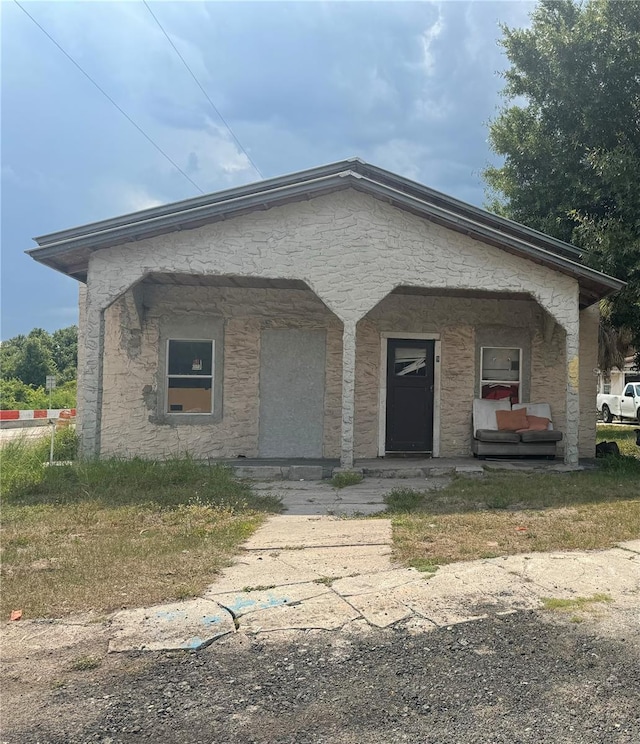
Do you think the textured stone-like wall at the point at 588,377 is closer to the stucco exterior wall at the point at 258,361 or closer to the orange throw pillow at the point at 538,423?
the stucco exterior wall at the point at 258,361

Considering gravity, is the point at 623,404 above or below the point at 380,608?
above

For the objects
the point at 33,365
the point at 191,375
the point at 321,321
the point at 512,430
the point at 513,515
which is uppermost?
the point at 33,365

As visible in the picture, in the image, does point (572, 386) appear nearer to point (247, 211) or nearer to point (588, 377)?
point (588, 377)

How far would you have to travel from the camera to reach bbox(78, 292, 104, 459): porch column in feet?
28.1

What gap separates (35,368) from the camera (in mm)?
38812

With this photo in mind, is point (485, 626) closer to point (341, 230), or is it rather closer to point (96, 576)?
point (96, 576)

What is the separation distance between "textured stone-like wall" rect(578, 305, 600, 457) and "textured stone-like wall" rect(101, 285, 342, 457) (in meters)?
4.91

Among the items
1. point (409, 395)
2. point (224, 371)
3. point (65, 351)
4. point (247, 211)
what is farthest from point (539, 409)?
point (65, 351)

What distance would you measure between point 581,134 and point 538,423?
629 centimetres

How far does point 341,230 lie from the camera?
920cm

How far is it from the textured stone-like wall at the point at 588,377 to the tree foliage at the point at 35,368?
66.8 ft

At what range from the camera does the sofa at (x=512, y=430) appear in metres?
10.5

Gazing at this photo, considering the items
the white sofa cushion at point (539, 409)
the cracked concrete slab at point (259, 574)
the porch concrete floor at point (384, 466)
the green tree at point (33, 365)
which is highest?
the green tree at point (33, 365)

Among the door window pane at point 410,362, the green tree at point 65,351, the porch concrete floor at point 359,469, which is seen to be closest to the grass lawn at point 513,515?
the porch concrete floor at point 359,469
